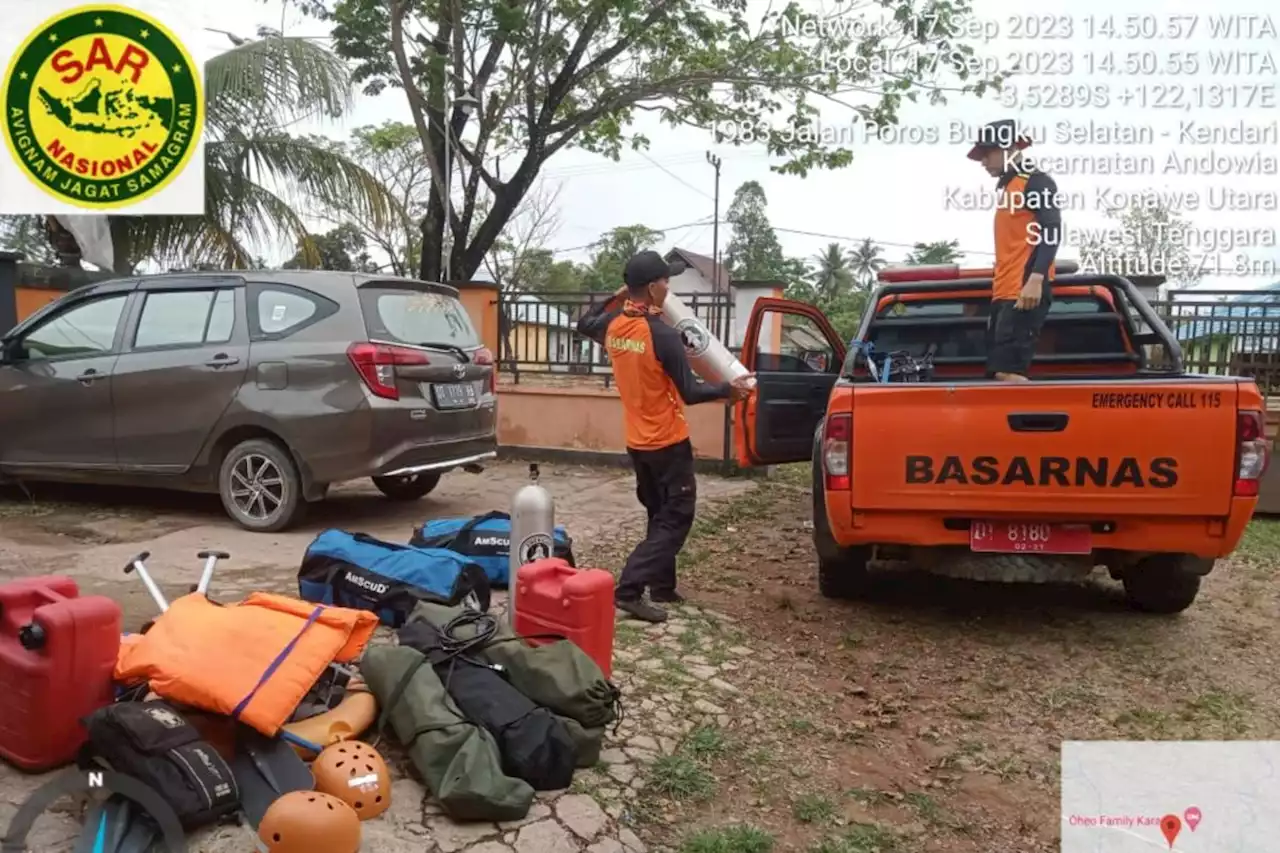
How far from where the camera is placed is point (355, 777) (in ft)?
8.51

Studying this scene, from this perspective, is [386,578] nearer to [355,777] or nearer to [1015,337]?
[355,777]

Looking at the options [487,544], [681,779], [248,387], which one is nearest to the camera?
[681,779]

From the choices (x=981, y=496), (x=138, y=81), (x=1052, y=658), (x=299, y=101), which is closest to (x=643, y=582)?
(x=981, y=496)

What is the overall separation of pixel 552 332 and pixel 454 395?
4.03 meters

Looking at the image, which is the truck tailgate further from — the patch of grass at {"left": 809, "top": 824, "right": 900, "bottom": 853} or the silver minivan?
the silver minivan

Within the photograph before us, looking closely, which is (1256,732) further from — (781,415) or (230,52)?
(230,52)

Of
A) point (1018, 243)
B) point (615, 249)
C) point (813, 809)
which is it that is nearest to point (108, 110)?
point (813, 809)

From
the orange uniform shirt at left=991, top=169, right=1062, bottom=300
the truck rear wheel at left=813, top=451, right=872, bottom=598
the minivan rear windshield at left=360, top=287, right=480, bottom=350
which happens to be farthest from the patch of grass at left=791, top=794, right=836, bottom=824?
the minivan rear windshield at left=360, top=287, right=480, bottom=350

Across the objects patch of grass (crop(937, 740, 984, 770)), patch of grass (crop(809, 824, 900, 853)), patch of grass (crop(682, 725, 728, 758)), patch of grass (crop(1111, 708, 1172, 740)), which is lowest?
patch of grass (crop(937, 740, 984, 770))

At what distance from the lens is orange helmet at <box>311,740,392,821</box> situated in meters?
2.57

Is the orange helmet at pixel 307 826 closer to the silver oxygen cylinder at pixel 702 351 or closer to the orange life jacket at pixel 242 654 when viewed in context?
the orange life jacket at pixel 242 654

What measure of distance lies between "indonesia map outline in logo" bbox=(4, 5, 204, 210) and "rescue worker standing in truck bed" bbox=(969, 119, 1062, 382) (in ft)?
13.3

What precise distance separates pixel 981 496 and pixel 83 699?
3404 mm

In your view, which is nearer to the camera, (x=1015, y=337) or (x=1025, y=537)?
(x=1025, y=537)
